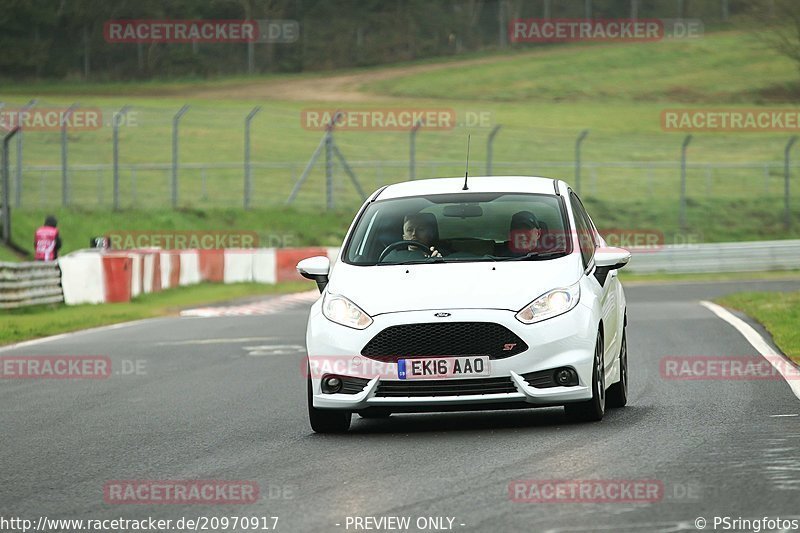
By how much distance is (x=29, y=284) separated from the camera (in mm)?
26594

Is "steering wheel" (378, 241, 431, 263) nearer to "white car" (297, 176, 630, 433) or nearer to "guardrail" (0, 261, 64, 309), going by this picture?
"white car" (297, 176, 630, 433)

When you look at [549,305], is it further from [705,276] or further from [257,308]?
[705,276]

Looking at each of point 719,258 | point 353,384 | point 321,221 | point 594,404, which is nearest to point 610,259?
point 594,404

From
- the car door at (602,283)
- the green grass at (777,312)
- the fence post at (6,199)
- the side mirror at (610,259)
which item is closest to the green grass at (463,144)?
the fence post at (6,199)

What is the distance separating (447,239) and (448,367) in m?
1.51

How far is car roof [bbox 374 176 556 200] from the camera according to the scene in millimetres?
11547

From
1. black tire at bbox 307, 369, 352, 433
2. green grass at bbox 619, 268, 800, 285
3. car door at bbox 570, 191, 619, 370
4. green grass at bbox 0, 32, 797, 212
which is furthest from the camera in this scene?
green grass at bbox 0, 32, 797, 212

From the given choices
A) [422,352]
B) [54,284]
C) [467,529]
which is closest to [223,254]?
[54,284]

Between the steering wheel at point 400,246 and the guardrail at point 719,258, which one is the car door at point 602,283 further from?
the guardrail at point 719,258

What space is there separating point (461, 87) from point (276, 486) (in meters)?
71.9

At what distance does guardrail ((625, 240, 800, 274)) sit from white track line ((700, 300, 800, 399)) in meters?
16.6

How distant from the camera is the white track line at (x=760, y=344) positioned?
492 inches

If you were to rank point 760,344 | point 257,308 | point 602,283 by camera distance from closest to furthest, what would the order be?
point 602,283
point 760,344
point 257,308

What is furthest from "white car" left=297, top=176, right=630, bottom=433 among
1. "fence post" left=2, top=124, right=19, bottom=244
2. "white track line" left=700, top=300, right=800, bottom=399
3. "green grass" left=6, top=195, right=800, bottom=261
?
"green grass" left=6, top=195, right=800, bottom=261
